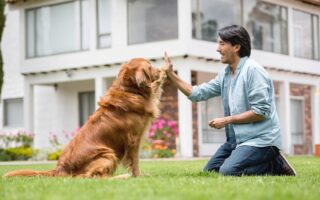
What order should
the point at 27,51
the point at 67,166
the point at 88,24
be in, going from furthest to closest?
the point at 27,51 < the point at 88,24 < the point at 67,166

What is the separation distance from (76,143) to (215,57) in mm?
13371

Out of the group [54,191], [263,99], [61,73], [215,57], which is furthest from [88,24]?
[54,191]

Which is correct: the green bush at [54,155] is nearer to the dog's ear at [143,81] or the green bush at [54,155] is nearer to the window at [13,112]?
the window at [13,112]

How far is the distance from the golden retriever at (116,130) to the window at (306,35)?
59.3ft

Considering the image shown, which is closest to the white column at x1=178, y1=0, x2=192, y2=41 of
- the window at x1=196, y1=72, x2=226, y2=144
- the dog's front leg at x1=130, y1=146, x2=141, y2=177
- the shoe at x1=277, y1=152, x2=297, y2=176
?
the window at x1=196, y1=72, x2=226, y2=144

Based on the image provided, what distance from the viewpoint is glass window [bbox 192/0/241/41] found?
64.4ft

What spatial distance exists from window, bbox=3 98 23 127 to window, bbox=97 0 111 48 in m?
6.89

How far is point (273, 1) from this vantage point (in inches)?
910

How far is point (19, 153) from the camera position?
21.5 metres

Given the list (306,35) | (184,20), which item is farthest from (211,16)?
(306,35)

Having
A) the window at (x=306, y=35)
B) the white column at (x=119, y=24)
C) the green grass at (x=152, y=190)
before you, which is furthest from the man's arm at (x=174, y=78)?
the window at (x=306, y=35)

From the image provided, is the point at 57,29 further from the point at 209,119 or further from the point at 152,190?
the point at 152,190

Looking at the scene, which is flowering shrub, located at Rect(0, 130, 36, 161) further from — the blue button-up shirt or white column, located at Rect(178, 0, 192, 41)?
the blue button-up shirt

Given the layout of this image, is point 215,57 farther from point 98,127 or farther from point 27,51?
point 98,127
